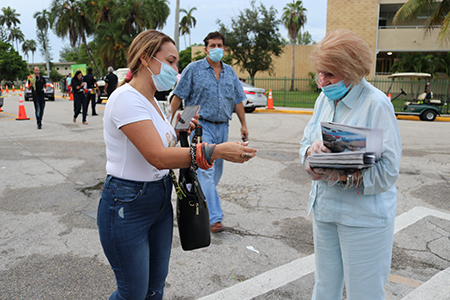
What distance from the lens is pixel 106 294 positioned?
286cm

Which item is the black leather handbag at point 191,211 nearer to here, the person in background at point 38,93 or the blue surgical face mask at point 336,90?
the blue surgical face mask at point 336,90

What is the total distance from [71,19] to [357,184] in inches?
1693

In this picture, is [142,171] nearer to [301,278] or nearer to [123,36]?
[301,278]

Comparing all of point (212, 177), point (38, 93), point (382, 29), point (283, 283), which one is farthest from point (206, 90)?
point (382, 29)

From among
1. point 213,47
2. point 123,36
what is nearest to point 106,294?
point 213,47

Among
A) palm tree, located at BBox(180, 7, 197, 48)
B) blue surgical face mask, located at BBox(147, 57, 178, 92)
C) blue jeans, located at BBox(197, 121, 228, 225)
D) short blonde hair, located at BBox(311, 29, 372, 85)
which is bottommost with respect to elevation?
blue jeans, located at BBox(197, 121, 228, 225)

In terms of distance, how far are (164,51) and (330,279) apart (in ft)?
5.44

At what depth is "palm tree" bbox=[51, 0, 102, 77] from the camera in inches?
1494

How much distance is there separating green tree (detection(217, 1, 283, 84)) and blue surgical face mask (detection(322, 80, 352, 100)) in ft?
124

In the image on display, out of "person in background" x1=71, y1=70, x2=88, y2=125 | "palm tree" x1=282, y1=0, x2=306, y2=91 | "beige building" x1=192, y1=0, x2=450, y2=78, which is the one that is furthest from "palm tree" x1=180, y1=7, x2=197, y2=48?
"person in background" x1=71, y1=70, x2=88, y2=125

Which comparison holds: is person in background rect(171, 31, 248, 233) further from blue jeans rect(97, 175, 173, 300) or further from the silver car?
the silver car

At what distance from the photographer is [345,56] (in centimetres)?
187

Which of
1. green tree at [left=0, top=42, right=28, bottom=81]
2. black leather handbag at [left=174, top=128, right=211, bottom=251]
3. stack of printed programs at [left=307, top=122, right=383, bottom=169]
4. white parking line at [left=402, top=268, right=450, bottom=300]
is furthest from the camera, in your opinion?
green tree at [left=0, top=42, right=28, bottom=81]

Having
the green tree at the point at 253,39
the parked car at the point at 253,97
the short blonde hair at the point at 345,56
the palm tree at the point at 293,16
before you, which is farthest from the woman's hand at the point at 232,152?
the palm tree at the point at 293,16
